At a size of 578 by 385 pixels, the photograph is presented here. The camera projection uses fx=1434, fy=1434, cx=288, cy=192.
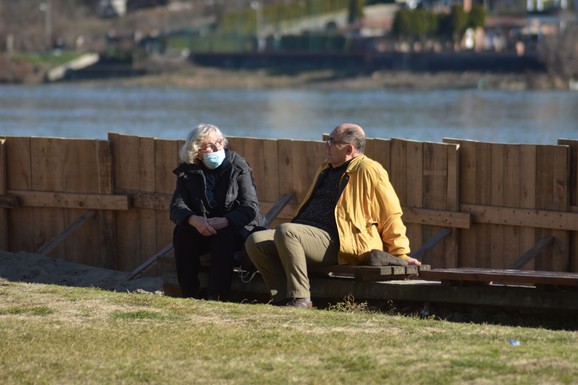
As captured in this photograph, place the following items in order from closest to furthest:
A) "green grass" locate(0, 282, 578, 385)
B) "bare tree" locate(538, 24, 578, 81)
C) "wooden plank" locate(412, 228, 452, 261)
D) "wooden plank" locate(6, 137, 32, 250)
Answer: "green grass" locate(0, 282, 578, 385), "wooden plank" locate(412, 228, 452, 261), "wooden plank" locate(6, 137, 32, 250), "bare tree" locate(538, 24, 578, 81)

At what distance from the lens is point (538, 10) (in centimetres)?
11612

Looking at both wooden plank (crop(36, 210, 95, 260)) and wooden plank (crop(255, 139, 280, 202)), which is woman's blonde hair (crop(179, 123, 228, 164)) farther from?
wooden plank (crop(36, 210, 95, 260))

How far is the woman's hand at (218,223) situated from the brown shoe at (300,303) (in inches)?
39.3

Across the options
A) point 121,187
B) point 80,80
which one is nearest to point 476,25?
point 80,80

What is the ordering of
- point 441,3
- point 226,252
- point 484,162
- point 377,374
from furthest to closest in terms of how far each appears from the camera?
point 441,3 → point 484,162 → point 226,252 → point 377,374

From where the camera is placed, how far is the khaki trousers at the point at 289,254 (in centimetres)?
973

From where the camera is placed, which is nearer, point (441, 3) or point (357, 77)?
point (357, 77)

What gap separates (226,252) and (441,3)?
113338 mm

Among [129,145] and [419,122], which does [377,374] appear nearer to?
[129,145]

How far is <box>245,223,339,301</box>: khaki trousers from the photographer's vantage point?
9734 millimetres

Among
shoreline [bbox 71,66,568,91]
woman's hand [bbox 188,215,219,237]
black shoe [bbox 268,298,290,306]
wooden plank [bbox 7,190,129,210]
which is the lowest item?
shoreline [bbox 71,66,568,91]

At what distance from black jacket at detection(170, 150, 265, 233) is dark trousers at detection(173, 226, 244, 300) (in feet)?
0.39

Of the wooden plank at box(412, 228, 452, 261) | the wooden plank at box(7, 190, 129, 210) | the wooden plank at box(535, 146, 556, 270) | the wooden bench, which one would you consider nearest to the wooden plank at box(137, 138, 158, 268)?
the wooden plank at box(7, 190, 129, 210)

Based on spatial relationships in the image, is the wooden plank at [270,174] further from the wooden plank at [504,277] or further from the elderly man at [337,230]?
the wooden plank at [504,277]
